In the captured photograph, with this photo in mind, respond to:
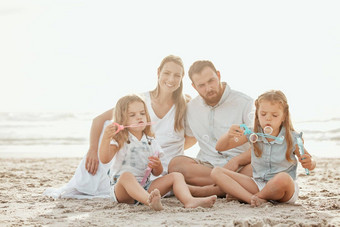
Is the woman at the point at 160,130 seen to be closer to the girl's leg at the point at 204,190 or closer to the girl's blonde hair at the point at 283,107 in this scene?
the girl's leg at the point at 204,190

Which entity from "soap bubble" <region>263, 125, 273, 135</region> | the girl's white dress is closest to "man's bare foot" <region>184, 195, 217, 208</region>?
"soap bubble" <region>263, 125, 273, 135</region>

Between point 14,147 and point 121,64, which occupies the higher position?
point 121,64

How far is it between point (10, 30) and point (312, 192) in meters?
22.5

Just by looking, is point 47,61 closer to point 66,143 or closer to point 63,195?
point 66,143

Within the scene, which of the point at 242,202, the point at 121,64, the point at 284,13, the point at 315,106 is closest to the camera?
the point at 242,202

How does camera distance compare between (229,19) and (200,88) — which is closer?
(200,88)

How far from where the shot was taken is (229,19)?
20656 millimetres

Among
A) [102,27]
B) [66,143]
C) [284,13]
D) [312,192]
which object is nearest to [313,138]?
[66,143]

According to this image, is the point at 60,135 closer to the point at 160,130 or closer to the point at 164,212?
the point at 160,130

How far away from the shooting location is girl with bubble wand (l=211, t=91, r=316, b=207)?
3.21 meters

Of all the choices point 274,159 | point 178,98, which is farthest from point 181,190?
point 178,98

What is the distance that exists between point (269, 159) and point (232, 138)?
0.33m

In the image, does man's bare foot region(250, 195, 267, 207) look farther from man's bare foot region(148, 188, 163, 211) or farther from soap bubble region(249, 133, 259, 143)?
man's bare foot region(148, 188, 163, 211)

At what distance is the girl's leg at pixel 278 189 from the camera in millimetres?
3139
